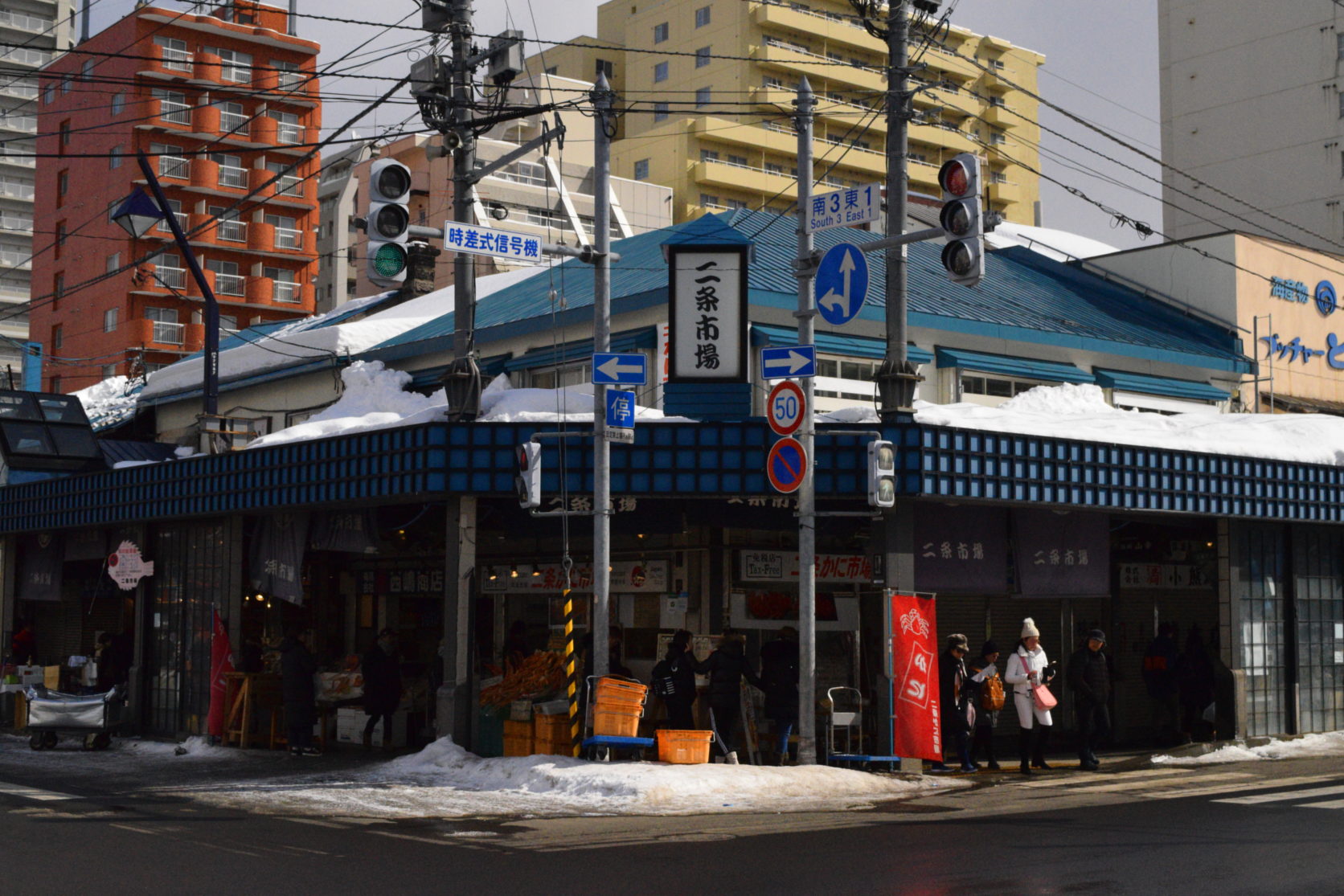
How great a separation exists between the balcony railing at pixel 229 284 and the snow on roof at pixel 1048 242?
40995mm

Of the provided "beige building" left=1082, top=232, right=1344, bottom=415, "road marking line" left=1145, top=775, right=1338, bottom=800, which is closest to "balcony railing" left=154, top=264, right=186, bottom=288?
Result: "beige building" left=1082, top=232, right=1344, bottom=415

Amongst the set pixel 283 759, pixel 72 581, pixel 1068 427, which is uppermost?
pixel 1068 427

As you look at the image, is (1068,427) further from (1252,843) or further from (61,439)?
(61,439)

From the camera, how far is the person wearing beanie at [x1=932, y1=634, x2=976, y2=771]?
1852 centimetres

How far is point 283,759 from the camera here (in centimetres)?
1997

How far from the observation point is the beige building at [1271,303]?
2922cm

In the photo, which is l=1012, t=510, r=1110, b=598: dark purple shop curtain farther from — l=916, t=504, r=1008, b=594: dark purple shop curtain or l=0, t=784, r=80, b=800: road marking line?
l=0, t=784, r=80, b=800: road marking line

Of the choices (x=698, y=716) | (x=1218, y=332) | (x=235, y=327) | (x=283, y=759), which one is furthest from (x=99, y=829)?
(x=235, y=327)

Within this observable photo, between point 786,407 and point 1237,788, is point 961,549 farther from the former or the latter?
point 1237,788

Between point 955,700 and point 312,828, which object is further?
point 955,700

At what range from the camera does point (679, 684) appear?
18.0 meters

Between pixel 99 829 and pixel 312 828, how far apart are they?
6.29ft

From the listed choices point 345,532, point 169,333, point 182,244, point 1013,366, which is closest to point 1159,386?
point 1013,366

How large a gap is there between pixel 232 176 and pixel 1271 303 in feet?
173
